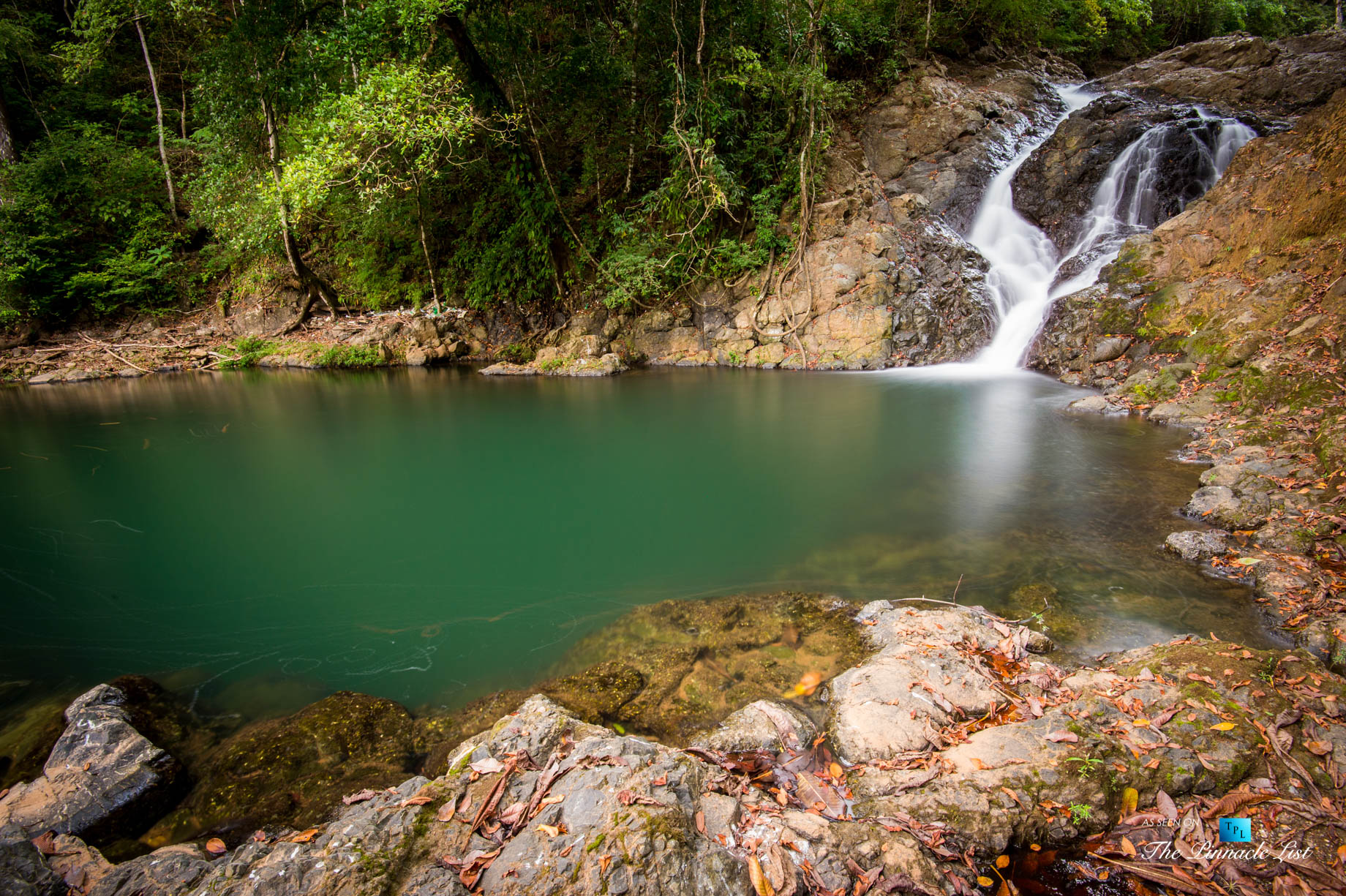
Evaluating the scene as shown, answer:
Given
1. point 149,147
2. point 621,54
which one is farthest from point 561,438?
point 149,147

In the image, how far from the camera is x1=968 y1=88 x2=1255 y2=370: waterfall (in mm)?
11523

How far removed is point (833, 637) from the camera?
355 cm

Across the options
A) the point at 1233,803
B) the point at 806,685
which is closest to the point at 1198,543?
the point at 1233,803

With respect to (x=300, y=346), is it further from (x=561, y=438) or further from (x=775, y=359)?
(x=775, y=359)

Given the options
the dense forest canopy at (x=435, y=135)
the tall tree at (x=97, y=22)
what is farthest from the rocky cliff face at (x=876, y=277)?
→ the tall tree at (x=97, y=22)

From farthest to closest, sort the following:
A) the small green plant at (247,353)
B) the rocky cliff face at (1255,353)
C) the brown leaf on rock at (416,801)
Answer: the small green plant at (247,353), the rocky cliff face at (1255,353), the brown leaf on rock at (416,801)

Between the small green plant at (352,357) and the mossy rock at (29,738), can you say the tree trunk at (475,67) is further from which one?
the mossy rock at (29,738)

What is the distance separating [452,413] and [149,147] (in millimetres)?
16781

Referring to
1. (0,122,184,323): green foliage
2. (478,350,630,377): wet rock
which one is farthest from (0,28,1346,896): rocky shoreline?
(0,122,184,323): green foliage

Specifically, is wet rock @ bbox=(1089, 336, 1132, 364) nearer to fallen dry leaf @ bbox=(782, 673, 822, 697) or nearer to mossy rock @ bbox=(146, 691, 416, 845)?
fallen dry leaf @ bbox=(782, 673, 822, 697)

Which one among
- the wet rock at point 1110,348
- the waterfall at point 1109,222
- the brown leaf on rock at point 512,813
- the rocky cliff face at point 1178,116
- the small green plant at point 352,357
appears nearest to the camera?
the brown leaf on rock at point 512,813

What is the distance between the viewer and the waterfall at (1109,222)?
454 inches

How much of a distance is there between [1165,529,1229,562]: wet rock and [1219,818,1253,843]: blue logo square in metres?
3.03

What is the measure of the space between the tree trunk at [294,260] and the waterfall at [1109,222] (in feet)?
52.9
